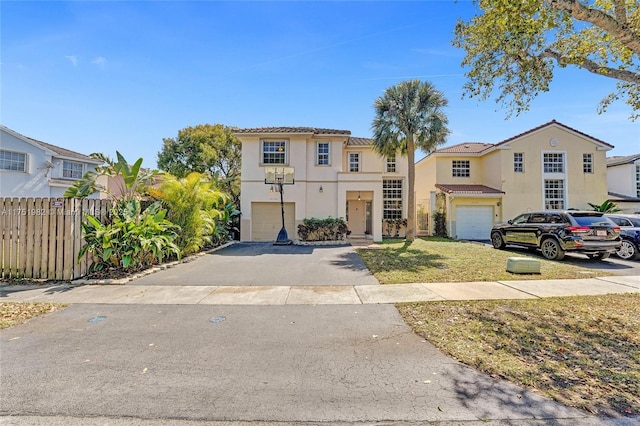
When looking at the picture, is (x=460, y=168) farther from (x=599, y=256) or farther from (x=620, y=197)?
(x=599, y=256)

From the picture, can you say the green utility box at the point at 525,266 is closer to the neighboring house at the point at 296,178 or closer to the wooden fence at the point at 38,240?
the neighboring house at the point at 296,178

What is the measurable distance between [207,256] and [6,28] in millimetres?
8929

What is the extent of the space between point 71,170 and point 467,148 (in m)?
31.9

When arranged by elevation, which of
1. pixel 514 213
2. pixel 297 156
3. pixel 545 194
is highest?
pixel 297 156

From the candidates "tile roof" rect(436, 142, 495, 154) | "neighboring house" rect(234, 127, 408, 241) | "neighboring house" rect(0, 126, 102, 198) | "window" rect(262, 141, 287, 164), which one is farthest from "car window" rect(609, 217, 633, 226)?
"neighboring house" rect(0, 126, 102, 198)

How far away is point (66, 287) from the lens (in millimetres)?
7270

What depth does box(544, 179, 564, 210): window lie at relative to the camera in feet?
70.5

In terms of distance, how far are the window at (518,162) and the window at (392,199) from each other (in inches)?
330

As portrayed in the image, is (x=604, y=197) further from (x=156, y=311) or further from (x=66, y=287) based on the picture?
(x=66, y=287)

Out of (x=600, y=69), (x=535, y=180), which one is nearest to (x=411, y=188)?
(x=535, y=180)

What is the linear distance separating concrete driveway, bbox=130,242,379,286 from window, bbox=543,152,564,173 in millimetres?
18122

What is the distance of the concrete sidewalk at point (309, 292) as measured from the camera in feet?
20.9

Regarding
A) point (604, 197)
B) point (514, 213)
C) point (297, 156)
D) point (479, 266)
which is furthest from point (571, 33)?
point (604, 197)

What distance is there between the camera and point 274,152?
63.2ft
